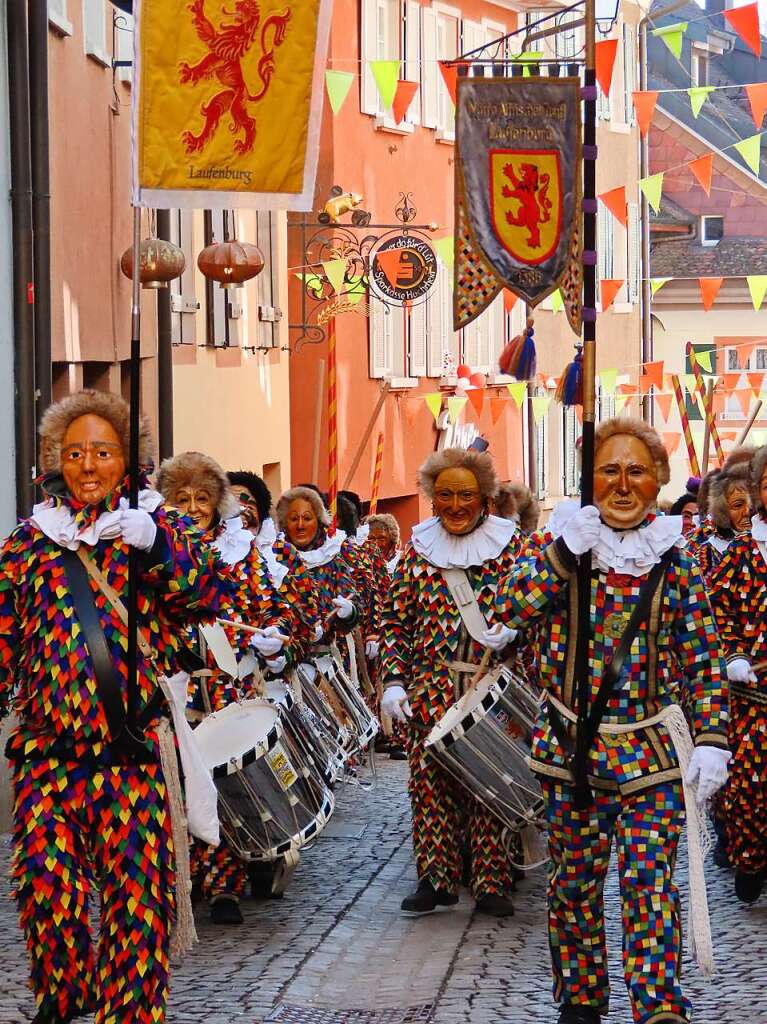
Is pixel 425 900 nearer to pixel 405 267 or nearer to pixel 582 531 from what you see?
pixel 582 531

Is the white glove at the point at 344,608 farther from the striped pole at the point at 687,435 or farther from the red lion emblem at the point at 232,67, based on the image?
the striped pole at the point at 687,435

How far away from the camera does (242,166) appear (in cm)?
764

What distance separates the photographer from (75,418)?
6.62 meters

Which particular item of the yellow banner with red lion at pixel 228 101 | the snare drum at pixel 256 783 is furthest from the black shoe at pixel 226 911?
the yellow banner with red lion at pixel 228 101

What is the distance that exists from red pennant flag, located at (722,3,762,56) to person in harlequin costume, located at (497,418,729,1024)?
12.6m

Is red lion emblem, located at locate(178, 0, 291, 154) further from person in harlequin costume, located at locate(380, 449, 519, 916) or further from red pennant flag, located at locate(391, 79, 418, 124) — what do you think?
red pennant flag, located at locate(391, 79, 418, 124)

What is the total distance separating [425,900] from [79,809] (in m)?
3.42

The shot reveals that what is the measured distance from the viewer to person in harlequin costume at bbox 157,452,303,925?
9586mm

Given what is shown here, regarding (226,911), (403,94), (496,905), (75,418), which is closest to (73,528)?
(75,418)

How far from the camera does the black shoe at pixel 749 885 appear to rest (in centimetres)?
942

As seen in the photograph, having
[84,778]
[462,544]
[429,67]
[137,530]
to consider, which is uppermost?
[429,67]

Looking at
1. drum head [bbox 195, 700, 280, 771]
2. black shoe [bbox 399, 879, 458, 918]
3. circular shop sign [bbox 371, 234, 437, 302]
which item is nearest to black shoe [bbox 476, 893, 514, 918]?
black shoe [bbox 399, 879, 458, 918]

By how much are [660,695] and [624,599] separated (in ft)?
0.96

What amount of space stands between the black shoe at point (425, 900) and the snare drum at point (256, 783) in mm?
510
